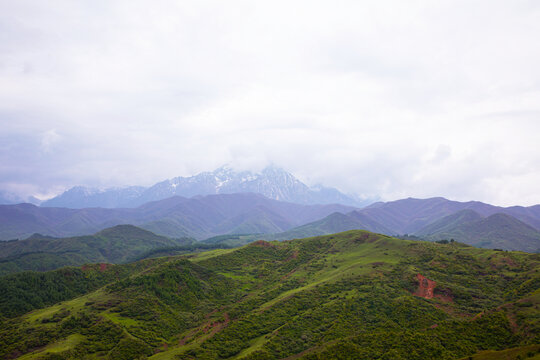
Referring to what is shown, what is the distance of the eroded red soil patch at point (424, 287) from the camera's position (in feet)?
388

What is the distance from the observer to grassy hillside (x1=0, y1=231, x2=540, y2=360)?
86500mm

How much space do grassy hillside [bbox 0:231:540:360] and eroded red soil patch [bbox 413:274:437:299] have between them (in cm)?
50

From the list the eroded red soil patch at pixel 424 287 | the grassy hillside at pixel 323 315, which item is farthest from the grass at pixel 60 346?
the eroded red soil patch at pixel 424 287

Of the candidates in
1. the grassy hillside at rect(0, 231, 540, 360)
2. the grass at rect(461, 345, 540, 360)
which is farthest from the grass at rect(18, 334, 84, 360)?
the grass at rect(461, 345, 540, 360)

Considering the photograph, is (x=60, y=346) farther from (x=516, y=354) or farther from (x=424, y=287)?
(x=424, y=287)

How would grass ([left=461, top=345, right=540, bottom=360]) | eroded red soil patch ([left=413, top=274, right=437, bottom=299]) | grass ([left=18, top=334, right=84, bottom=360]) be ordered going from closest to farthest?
grass ([left=461, top=345, right=540, bottom=360]) < grass ([left=18, top=334, right=84, bottom=360]) < eroded red soil patch ([left=413, top=274, right=437, bottom=299])

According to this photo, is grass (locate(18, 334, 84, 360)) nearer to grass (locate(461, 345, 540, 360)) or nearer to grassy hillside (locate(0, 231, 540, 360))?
grassy hillside (locate(0, 231, 540, 360))

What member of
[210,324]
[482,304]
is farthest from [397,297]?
[210,324]

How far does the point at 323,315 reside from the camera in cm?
10994

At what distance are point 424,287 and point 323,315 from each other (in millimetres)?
45175

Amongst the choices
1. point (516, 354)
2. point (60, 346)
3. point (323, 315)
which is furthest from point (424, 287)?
point (60, 346)

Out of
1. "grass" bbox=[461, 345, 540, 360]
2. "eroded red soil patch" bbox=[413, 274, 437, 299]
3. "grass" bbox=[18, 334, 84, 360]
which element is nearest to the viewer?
"grass" bbox=[461, 345, 540, 360]

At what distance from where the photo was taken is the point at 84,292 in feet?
614

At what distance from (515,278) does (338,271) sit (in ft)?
238
